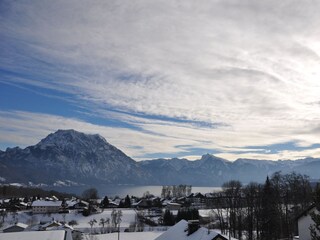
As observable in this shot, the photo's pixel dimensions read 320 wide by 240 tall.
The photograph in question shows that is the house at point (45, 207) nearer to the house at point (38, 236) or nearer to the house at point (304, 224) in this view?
the house at point (38, 236)

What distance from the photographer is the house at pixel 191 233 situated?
1086 inches

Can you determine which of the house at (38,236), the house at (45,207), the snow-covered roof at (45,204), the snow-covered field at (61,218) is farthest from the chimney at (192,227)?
the snow-covered roof at (45,204)

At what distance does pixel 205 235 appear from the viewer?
1104 inches

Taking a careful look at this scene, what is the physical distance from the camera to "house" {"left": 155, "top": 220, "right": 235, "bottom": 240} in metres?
27.6

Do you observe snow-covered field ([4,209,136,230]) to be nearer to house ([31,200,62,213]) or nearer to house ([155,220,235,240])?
house ([31,200,62,213])

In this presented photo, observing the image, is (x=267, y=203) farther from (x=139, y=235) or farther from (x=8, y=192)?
(x=8, y=192)

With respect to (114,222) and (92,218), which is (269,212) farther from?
(92,218)

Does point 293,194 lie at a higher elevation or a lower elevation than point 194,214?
higher

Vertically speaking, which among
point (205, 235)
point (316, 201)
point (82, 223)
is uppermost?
point (316, 201)

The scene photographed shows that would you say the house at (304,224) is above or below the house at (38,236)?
above

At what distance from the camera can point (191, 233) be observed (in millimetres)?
30453

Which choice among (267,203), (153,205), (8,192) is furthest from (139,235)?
(8,192)

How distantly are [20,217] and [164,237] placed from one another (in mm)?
65255

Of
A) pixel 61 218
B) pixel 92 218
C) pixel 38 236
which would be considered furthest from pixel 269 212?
pixel 61 218
